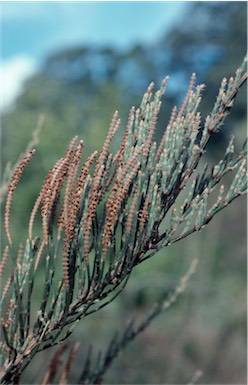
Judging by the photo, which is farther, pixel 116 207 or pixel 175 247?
pixel 175 247

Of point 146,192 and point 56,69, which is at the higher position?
point 56,69

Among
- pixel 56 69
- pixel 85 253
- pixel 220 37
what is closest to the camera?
pixel 85 253

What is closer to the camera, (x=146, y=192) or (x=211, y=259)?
(x=146, y=192)

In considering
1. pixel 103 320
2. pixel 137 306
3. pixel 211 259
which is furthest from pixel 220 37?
pixel 103 320

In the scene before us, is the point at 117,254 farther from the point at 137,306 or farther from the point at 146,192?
the point at 137,306

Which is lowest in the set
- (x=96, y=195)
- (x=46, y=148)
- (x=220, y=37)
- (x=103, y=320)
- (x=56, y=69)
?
(x=96, y=195)

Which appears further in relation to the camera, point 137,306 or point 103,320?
point 137,306

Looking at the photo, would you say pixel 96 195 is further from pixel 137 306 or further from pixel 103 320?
pixel 137 306

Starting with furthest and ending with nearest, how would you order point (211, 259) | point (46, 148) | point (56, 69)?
point (56, 69) → point (211, 259) → point (46, 148)

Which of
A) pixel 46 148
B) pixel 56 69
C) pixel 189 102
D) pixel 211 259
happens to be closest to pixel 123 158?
pixel 189 102
